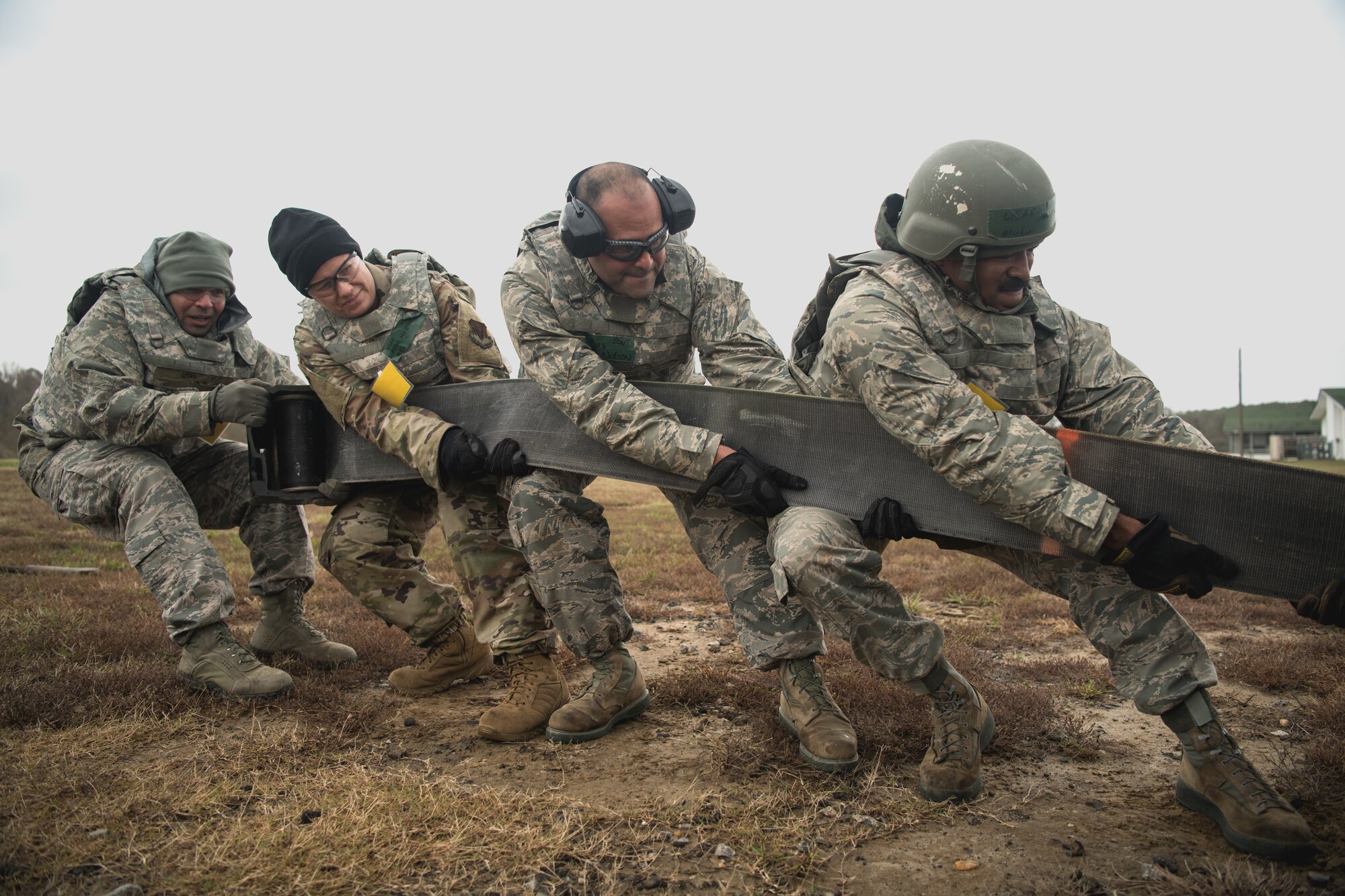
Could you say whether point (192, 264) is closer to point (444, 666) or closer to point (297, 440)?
point (297, 440)

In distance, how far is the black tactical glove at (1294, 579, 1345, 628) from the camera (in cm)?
282

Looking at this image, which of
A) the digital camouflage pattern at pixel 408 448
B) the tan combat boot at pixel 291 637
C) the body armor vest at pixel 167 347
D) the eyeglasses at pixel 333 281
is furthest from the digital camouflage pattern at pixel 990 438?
the body armor vest at pixel 167 347

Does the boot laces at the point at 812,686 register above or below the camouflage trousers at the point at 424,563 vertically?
below

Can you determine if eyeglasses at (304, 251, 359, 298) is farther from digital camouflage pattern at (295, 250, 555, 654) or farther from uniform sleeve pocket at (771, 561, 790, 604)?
uniform sleeve pocket at (771, 561, 790, 604)

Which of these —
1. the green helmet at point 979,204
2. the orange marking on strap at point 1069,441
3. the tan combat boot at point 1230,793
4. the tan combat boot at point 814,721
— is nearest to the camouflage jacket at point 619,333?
the green helmet at point 979,204

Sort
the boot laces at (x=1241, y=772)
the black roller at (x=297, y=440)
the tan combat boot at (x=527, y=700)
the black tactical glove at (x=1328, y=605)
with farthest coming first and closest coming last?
the black roller at (x=297, y=440) < the tan combat boot at (x=527, y=700) < the black tactical glove at (x=1328, y=605) < the boot laces at (x=1241, y=772)

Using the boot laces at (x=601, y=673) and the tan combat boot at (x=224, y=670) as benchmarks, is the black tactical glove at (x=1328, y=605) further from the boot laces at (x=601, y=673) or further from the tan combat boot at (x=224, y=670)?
the tan combat boot at (x=224, y=670)

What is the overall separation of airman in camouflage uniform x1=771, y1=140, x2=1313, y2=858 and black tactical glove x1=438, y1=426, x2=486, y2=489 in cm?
140

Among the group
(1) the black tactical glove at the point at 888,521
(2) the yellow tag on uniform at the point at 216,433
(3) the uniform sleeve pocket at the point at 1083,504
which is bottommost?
(1) the black tactical glove at the point at 888,521

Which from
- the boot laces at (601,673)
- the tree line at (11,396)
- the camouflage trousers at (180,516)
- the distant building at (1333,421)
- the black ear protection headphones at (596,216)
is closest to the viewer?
the black ear protection headphones at (596,216)

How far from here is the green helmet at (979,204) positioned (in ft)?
10.5

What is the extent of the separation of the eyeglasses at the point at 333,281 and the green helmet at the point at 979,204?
2.49 m

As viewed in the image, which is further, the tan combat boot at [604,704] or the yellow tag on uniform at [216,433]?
the yellow tag on uniform at [216,433]

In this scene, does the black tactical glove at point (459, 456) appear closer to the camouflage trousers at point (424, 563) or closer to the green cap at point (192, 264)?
the camouflage trousers at point (424, 563)
